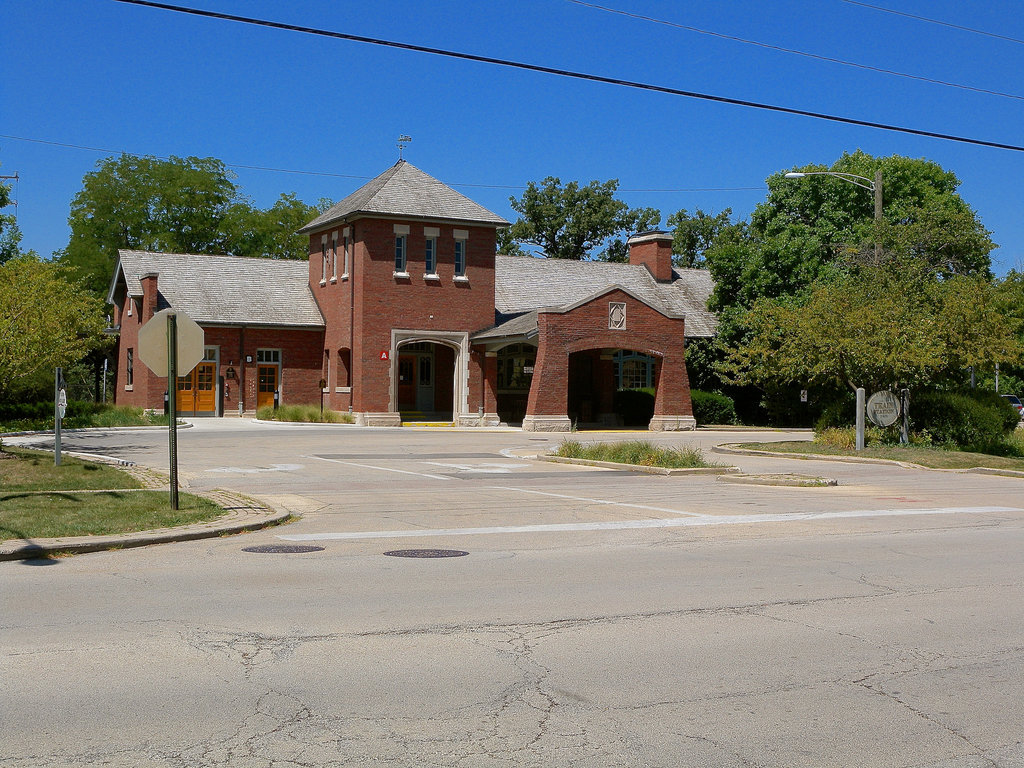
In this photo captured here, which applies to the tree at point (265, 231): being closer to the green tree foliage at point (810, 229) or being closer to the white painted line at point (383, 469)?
the green tree foliage at point (810, 229)

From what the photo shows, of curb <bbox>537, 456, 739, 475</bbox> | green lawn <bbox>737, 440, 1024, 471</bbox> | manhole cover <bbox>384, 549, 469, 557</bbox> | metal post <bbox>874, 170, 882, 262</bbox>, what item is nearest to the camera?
manhole cover <bbox>384, 549, 469, 557</bbox>

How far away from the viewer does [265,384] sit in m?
44.4

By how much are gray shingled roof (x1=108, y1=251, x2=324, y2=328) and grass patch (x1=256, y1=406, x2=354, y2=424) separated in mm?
3990

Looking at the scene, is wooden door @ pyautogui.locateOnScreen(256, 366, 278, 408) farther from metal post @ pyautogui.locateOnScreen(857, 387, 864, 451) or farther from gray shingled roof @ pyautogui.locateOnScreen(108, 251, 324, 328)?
metal post @ pyautogui.locateOnScreen(857, 387, 864, 451)

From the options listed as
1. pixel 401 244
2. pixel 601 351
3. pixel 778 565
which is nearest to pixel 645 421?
pixel 601 351

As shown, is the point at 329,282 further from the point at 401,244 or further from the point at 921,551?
the point at 921,551

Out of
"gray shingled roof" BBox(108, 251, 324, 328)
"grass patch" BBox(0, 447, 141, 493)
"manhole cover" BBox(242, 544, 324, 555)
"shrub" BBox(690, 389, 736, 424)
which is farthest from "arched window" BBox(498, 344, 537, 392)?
"manhole cover" BBox(242, 544, 324, 555)

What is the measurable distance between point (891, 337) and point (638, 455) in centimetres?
861

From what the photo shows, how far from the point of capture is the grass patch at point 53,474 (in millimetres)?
15250

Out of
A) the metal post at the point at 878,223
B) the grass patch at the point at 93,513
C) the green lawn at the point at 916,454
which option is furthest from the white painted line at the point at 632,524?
the metal post at the point at 878,223

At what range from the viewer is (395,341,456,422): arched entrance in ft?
144

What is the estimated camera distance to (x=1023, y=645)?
7.37 meters

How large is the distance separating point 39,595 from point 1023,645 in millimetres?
7145

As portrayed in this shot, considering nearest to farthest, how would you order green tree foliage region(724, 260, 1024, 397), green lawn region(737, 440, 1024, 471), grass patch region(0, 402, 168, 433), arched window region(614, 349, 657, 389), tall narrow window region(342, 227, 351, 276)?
1. green lawn region(737, 440, 1024, 471)
2. green tree foliage region(724, 260, 1024, 397)
3. grass patch region(0, 402, 168, 433)
4. tall narrow window region(342, 227, 351, 276)
5. arched window region(614, 349, 657, 389)
